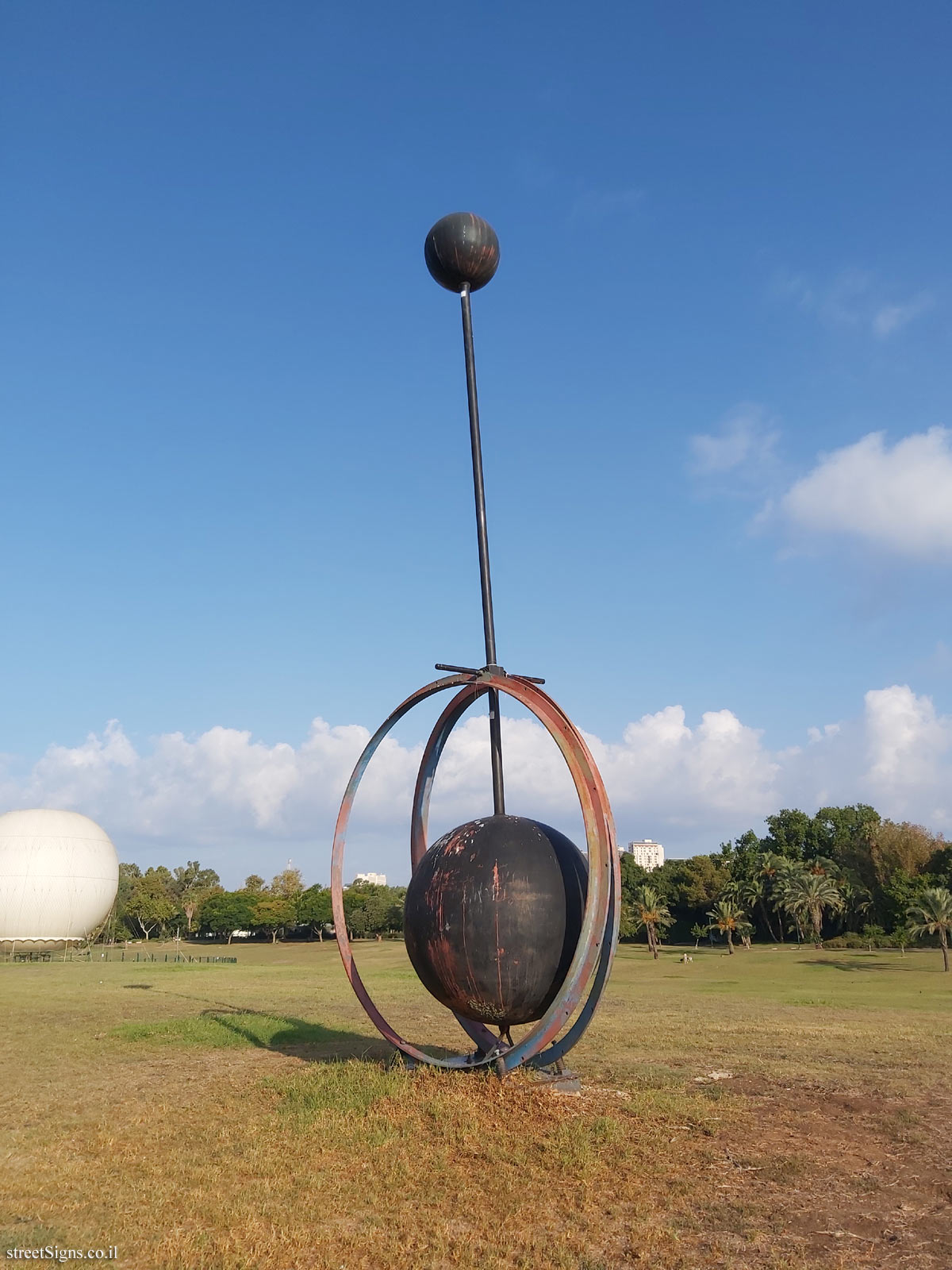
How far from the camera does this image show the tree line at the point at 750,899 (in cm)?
8056

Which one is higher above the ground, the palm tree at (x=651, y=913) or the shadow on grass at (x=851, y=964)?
the palm tree at (x=651, y=913)

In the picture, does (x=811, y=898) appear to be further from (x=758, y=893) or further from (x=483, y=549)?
(x=483, y=549)

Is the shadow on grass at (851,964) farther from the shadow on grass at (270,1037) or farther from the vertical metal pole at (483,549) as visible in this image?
the vertical metal pole at (483,549)

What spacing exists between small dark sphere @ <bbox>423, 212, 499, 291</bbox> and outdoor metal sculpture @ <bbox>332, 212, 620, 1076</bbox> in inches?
265

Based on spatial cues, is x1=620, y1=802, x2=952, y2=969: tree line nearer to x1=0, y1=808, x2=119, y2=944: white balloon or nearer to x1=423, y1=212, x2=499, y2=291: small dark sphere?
x1=0, y1=808, x2=119, y2=944: white balloon

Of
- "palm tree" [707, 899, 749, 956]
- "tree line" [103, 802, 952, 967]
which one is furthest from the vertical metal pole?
"palm tree" [707, 899, 749, 956]

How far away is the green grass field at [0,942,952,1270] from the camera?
8.06m

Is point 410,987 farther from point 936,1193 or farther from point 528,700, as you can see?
point 936,1193

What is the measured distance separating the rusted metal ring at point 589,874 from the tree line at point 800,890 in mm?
61154

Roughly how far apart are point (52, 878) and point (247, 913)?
36239mm

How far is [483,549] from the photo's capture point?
15555 mm

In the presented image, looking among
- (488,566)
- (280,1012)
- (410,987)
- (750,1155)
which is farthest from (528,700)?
(410,987)

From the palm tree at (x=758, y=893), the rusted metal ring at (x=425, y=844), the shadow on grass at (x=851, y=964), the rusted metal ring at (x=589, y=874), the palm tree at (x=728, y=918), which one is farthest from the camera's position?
the palm tree at (x=758, y=893)

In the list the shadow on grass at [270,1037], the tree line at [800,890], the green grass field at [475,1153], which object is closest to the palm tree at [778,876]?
the tree line at [800,890]
